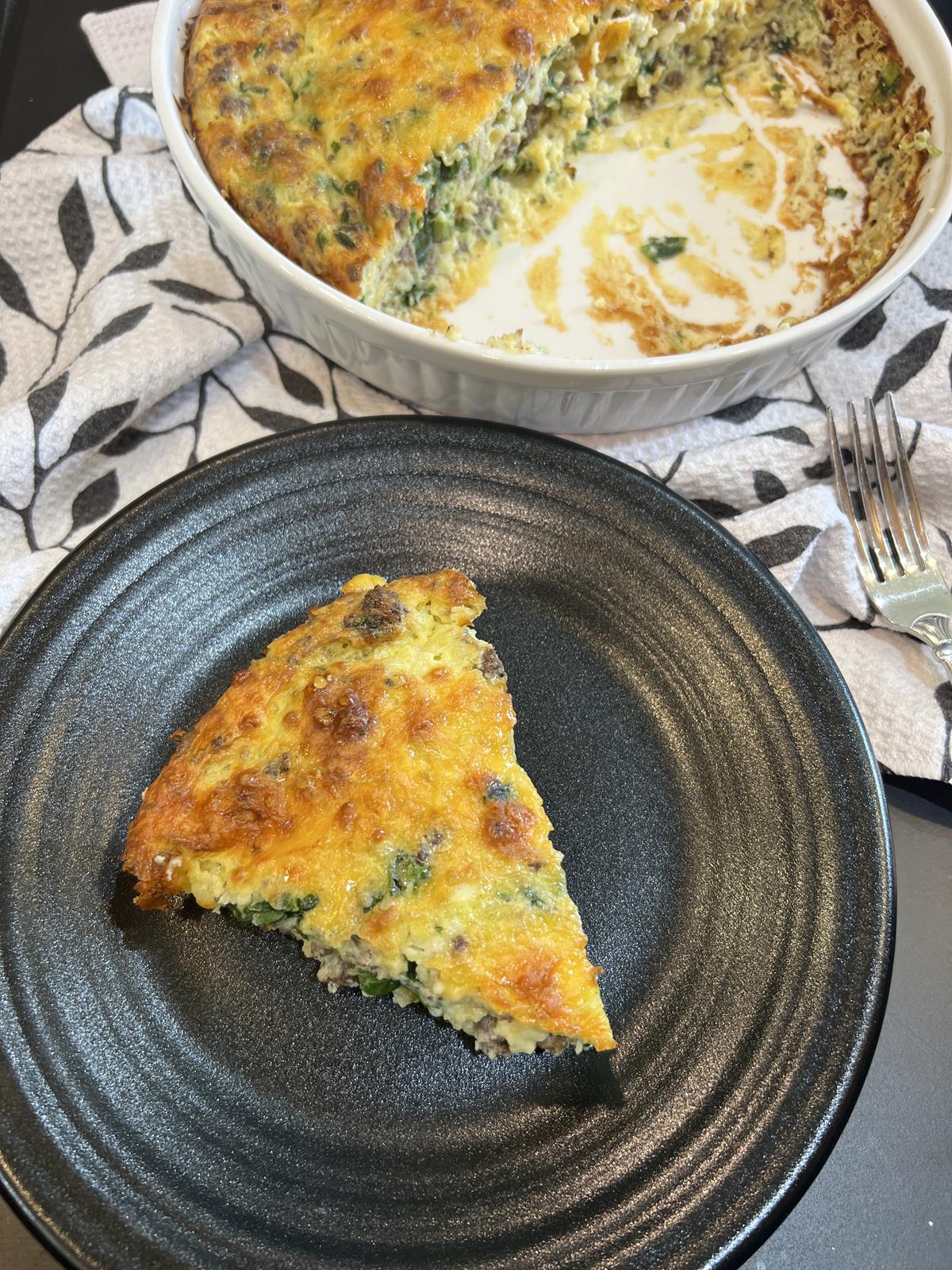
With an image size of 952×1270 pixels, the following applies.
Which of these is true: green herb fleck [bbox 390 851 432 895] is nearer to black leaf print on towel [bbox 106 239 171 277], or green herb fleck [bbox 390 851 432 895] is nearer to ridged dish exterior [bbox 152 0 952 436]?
ridged dish exterior [bbox 152 0 952 436]

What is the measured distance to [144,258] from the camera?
8.95 feet

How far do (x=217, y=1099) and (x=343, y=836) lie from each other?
1.69 ft

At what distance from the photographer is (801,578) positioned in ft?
8.34

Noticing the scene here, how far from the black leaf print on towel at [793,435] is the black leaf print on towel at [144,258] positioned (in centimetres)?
166

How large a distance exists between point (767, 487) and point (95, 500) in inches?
66.9

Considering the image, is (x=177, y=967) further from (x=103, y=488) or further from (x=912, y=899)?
(x=912, y=899)

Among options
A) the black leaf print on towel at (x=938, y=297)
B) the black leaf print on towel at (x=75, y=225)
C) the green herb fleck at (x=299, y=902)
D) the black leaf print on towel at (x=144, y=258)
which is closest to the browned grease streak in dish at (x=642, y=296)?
the black leaf print on towel at (x=938, y=297)

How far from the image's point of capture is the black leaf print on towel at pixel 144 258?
272cm

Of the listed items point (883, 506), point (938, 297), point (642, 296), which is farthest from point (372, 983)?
point (938, 297)

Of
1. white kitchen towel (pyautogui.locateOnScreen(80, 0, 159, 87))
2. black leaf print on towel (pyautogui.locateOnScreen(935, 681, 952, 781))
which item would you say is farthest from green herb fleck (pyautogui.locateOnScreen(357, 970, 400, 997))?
white kitchen towel (pyautogui.locateOnScreen(80, 0, 159, 87))

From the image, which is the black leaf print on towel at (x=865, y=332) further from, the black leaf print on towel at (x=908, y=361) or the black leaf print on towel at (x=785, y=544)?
the black leaf print on towel at (x=785, y=544)

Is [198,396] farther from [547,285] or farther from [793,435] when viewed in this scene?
[793,435]

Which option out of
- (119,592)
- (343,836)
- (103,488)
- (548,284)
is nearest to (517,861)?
(343,836)

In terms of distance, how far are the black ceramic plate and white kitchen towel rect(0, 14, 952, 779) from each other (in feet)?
0.98
